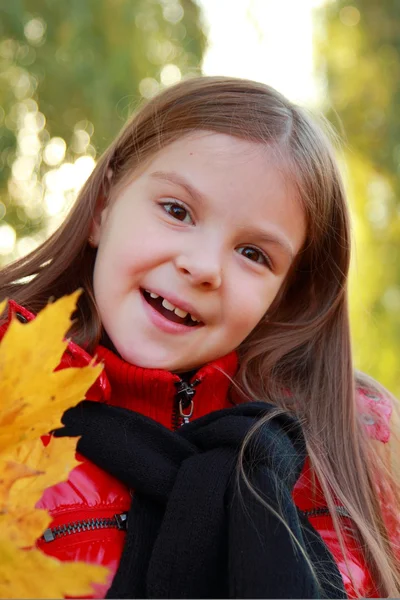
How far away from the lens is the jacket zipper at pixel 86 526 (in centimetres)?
109

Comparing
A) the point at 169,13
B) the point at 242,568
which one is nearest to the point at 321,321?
the point at 242,568

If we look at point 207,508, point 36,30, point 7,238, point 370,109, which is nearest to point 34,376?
point 207,508

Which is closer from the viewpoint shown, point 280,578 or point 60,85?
point 280,578

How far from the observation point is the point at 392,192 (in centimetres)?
473

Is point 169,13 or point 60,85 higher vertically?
point 169,13

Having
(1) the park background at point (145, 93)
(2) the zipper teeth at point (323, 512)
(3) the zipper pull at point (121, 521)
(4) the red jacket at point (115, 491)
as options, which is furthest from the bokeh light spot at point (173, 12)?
(3) the zipper pull at point (121, 521)

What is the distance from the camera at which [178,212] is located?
4.37 feet

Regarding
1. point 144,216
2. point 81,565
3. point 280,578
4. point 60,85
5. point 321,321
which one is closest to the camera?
point 81,565

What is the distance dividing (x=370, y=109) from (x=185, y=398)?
154 inches

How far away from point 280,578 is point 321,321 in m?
0.86

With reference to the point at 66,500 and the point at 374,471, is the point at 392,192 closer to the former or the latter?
the point at 374,471

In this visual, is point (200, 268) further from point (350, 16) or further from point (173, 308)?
point (350, 16)

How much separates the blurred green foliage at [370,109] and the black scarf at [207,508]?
3.51 meters

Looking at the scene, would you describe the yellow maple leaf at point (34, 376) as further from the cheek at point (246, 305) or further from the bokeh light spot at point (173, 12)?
the bokeh light spot at point (173, 12)
